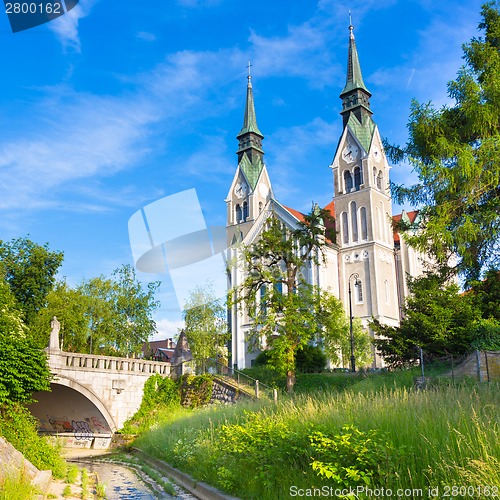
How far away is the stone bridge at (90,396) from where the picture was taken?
27250 mm

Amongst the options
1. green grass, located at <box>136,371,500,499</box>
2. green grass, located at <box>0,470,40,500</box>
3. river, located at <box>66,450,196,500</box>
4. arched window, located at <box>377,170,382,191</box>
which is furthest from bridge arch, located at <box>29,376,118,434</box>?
arched window, located at <box>377,170,382,191</box>

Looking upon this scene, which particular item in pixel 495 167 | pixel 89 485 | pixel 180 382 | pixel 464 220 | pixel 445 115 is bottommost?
pixel 89 485

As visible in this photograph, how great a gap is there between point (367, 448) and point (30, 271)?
41.7 meters

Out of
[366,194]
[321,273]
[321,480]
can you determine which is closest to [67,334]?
[321,273]

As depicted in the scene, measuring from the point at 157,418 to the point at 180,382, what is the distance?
2.94 m

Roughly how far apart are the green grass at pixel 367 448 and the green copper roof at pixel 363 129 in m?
44.7

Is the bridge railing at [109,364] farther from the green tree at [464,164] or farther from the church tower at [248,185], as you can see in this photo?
the church tower at [248,185]

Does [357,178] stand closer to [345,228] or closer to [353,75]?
[345,228]

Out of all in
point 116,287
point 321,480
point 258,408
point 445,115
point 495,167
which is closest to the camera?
point 321,480

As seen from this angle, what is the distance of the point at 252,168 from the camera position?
6250cm

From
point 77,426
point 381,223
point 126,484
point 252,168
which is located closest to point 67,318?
point 77,426

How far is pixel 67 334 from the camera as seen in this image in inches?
1576

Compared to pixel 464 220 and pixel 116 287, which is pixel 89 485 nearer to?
pixel 464 220

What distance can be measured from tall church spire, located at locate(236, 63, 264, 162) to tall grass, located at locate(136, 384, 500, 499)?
54.9 m
